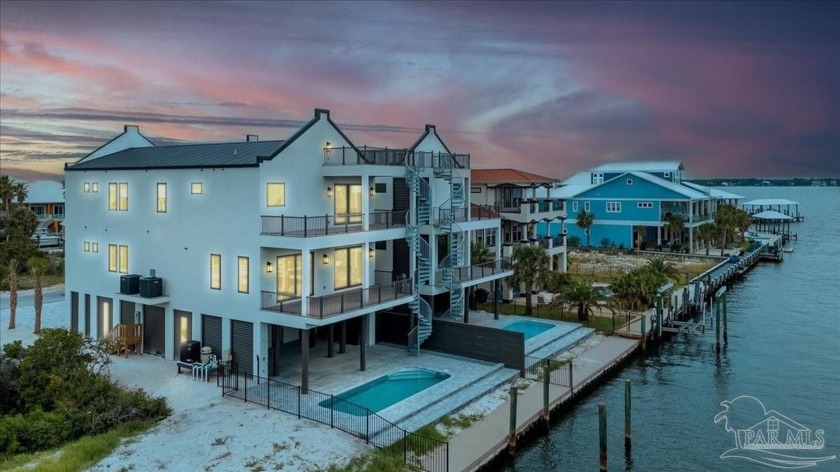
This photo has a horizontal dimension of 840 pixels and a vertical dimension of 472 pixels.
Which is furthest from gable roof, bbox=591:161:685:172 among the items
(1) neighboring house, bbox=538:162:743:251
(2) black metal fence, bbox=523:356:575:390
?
(2) black metal fence, bbox=523:356:575:390

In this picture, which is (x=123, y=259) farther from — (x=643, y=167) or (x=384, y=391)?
(x=643, y=167)

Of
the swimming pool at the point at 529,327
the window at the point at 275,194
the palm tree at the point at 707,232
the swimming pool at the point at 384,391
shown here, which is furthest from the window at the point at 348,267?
the palm tree at the point at 707,232

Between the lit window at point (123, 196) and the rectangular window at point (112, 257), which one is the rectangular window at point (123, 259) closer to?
the rectangular window at point (112, 257)

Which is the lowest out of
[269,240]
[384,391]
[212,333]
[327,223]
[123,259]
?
[384,391]

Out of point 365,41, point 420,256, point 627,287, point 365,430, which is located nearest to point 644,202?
point 627,287

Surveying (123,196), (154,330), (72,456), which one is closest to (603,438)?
(72,456)

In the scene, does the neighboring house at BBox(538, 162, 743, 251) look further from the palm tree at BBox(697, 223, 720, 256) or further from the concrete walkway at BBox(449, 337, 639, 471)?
the concrete walkway at BBox(449, 337, 639, 471)
